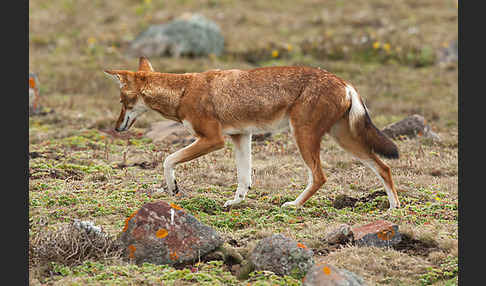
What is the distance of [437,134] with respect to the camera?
1215 cm

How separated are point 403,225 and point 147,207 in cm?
289

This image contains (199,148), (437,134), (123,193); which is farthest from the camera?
(437,134)

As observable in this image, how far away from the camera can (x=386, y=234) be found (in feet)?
20.9

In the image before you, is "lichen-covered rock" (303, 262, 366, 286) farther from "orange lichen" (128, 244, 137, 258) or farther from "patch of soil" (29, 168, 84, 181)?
"patch of soil" (29, 168, 84, 181)

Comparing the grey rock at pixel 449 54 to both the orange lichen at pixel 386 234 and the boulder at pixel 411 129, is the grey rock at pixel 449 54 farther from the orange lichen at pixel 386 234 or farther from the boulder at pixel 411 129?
Result: the orange lichen at pixel 386 234

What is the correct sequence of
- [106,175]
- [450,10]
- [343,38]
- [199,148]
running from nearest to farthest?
[199,148], [106,175], [343,38], [450,10]

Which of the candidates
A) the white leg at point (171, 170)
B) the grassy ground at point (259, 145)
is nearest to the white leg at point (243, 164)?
the grassy ground at point (259, 145)

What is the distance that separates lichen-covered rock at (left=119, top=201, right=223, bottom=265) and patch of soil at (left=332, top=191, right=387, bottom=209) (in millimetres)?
2451

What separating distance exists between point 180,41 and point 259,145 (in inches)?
335

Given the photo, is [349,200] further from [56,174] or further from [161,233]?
[56,174]

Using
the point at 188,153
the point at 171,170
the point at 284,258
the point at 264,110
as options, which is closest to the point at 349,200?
the point at 264,110

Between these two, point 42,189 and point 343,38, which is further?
point 343,38

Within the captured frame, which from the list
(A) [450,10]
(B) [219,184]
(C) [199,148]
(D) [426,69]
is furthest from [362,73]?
(C) [199,148]

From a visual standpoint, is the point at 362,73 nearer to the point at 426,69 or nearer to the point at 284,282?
the point at 426,69
